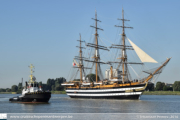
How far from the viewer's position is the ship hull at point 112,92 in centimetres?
7725

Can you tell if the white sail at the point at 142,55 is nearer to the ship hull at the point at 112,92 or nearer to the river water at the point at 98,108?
the ship hull at the point at 112,92

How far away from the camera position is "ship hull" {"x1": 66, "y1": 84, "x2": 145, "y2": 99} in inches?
3041

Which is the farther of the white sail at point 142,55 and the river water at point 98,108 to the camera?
the white sail at point 142,55

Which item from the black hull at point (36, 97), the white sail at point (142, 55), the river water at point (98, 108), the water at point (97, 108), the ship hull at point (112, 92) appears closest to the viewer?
the river water at point (98, 108)

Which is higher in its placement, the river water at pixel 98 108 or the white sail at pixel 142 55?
the white sail at pixel 142 55

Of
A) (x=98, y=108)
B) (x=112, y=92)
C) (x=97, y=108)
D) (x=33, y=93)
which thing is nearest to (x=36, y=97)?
(x=33, y=93)

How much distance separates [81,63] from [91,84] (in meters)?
17.0

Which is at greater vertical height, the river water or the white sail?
the white sail

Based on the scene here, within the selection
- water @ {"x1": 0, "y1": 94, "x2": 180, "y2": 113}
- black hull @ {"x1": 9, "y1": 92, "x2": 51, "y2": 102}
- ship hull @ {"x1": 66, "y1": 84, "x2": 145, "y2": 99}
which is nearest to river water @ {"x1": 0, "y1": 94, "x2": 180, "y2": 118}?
water @ {"x1": 0, "y1": 94, "x2": 180, "y2": 113}

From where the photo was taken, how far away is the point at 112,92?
82.2 m

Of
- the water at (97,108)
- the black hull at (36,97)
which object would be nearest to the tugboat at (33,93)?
the black hull at (36,97)

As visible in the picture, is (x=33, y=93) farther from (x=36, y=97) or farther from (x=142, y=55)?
(x=142, y=55)

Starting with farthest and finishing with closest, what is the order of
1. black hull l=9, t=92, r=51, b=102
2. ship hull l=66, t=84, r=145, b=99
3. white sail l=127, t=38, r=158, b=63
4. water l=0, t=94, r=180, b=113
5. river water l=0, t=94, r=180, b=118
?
white sail l=127, t=38, r=158, b=63
ship hull l=66, t=84, r=145, b=99
black hull l=9, t=92, r=51, b=102
water l=0, t=94, r=180, b=113
river water l=0, t=94, r=180, b=118

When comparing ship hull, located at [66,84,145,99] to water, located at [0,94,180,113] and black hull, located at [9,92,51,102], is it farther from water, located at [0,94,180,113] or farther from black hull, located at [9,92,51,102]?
black hull, located at [9,92,51,102]
